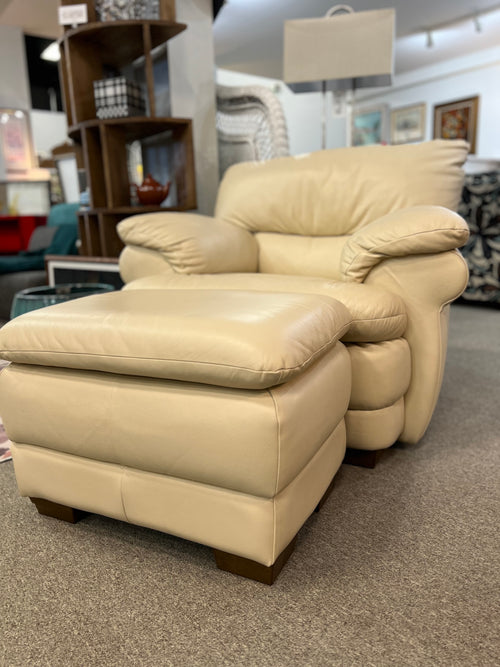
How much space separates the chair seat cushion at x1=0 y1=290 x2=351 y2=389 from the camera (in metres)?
0.81

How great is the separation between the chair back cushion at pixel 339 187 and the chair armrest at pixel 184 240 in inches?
9.9

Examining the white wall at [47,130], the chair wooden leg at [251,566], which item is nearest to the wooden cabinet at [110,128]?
the chair wooden leg at [251,566]

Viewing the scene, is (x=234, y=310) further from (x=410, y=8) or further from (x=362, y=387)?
(x=410, y=8)

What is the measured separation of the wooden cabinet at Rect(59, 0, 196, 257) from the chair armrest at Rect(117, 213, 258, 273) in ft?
2.53

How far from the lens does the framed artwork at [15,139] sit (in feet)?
17.6

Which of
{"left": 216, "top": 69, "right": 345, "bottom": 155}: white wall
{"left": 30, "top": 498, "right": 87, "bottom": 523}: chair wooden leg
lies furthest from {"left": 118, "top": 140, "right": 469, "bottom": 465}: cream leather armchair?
{"left": 216, "top": 69, "right": 345, "bottom": 155}: white wall

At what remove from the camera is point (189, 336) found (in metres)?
0.86

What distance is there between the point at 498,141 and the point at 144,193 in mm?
→ 6113

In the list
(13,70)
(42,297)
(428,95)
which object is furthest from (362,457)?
(428,95)

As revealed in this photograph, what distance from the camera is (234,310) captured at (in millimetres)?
944

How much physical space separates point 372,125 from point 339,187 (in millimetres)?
7247

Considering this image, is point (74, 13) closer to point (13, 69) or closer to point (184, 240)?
point (184, 240)

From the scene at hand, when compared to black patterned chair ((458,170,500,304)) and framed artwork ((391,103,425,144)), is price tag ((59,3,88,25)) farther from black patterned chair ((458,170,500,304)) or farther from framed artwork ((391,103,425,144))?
framed artwork ((391,103,425,144))

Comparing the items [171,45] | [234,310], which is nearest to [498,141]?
[171,45]
